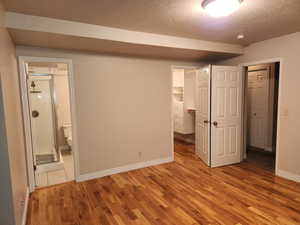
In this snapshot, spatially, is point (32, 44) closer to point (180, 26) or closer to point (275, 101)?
point (180, 26)

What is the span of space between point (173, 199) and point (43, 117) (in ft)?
11.6

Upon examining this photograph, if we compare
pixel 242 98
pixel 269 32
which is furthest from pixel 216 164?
pixel 269 32

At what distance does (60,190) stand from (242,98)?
3.85 m

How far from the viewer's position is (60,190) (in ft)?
9.64

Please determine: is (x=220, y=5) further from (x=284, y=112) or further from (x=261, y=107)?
(x=261, y=107)

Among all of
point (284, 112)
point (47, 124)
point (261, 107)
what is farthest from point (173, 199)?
point (261, 107)

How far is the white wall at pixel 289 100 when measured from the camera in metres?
2.97

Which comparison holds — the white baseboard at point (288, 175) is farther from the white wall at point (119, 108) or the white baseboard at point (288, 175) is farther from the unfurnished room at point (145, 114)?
the white wall at point (119, 108)

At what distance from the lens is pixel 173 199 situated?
2.61 metres

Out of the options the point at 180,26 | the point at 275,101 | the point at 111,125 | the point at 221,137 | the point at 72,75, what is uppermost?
the point at 180,26

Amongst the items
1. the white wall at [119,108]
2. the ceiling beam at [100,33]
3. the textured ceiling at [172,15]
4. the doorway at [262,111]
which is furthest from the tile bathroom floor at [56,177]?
the doorway at [262,111]

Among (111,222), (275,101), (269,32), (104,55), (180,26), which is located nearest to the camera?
(111,222)

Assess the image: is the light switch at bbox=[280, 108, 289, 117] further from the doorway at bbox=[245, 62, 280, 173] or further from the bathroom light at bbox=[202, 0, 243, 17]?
the bathroom light at bbox=[202, 0, 243, 17]

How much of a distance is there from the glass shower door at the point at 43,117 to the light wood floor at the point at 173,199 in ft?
5.35
